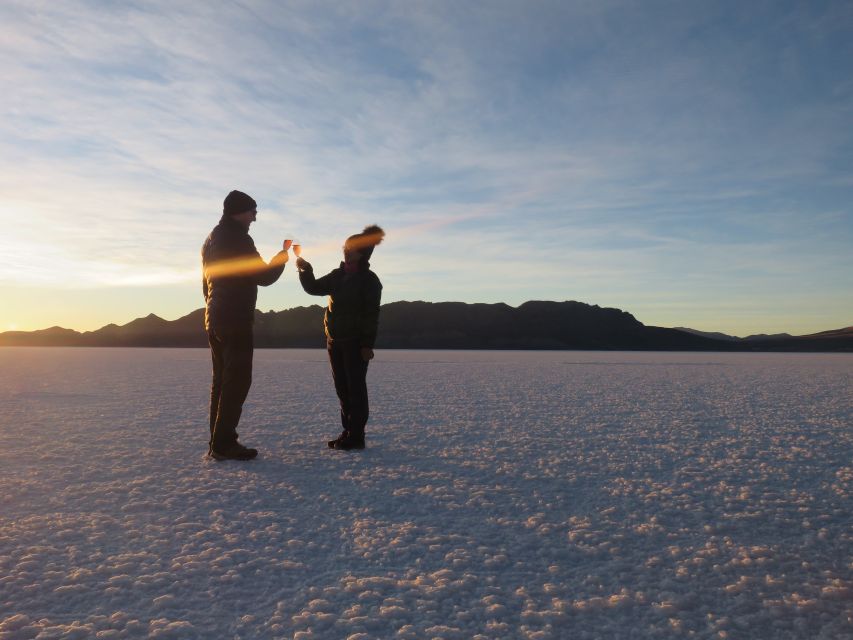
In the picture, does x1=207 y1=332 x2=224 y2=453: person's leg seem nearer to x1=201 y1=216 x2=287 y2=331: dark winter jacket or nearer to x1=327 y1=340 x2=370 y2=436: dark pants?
x1=201 y1=216 x2=287 y2=331: dark winter jacket

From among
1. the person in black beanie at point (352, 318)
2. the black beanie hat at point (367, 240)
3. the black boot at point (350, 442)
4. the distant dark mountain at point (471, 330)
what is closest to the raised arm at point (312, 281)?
the person in black beanie at point (352, 318)

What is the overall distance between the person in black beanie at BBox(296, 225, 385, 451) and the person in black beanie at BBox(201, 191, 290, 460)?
58 centimetres

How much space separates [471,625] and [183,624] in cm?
95

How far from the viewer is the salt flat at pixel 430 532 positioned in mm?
2248

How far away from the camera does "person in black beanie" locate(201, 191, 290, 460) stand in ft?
15.7

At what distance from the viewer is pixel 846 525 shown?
333cm

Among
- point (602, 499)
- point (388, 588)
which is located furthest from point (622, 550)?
point (388, 588)

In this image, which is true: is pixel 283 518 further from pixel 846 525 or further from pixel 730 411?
pixel 730 411

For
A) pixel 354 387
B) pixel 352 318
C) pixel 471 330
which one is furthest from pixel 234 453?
pixel 471 330

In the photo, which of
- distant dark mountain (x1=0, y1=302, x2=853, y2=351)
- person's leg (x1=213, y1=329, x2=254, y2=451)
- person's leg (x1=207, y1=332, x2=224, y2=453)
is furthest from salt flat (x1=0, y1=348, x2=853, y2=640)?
distant dark mountain (x1=0, y1=302, x2=853, y2=351)

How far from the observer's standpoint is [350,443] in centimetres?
525

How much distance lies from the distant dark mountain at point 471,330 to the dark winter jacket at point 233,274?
97.2 metres

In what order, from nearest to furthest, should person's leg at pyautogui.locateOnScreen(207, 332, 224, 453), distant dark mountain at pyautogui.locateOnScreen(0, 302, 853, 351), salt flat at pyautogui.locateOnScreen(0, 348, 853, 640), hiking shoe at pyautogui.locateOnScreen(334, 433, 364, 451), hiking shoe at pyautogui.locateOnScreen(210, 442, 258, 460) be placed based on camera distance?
salt flat at pyautogui.locateOnScreen(0, 348, 853, 640)
hiking shoe at pyautogui.locateOnScreen(210, 442, 258, 460)
person's leg at pyautogui.locateOnScreen(207, 332, 224, 453)
hiking shoe at pyautogui.locateOnScreen(334, 433, 364, 451)
distant dark mountain at pyautogui.locateOnScreen(0, 302, 853, 351)

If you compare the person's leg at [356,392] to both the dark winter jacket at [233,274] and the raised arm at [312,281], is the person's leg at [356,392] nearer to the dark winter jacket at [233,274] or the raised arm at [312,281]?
the raised arm at [312,281]
